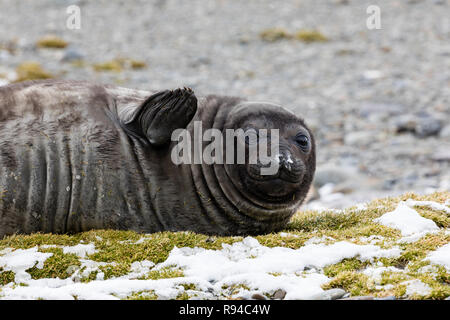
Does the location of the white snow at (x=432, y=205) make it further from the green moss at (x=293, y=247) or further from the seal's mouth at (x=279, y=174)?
the seal's mouth at (x=279, y=174)

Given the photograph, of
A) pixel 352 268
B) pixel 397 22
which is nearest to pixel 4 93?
pixel 352 268

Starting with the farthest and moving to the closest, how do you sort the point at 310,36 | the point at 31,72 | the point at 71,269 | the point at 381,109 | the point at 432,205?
the point at 310,36 → the point at 31,72 → the point at 381,109 → the point at 432,205 → the point at 71,269

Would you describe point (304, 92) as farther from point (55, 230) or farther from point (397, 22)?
point (55, 230)

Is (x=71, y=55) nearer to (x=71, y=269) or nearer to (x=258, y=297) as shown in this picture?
(x=71, y=269)

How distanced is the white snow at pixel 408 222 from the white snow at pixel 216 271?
0.67 m

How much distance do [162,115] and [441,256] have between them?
2.66 metres

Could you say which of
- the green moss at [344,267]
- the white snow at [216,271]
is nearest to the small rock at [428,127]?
the white snow at [216,271]

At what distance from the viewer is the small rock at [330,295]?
13.2ft

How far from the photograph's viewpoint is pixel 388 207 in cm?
654

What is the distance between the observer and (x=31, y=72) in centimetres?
1762

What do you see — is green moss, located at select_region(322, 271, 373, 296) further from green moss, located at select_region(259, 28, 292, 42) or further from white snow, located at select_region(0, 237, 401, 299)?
green moss, located at select_region(259, 28, 292, 42)

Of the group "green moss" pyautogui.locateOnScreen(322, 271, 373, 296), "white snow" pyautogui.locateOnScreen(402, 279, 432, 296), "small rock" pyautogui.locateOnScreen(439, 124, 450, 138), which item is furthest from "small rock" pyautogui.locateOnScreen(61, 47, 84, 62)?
"white snow" pyautogui.locateOnScreen(402, 279, 432, 296)

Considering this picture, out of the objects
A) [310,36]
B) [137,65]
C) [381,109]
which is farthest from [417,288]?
[310,36]
